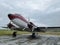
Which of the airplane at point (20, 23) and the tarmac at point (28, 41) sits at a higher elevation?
the airplane at point (20, 23)

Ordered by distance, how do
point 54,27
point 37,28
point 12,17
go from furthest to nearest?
1. point 54,27
2. point 37,28
3. point 12,17

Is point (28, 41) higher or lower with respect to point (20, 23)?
lower

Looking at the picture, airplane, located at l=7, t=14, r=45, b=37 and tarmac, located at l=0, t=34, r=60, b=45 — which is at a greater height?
airplane, located at l=7, t=14, r=45, b=37

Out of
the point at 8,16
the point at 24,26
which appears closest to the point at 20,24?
Answer: the point at 24,26

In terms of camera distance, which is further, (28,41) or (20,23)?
(20,23)

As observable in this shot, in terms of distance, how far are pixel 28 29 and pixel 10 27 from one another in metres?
3.41

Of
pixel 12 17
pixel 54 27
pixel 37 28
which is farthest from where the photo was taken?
pixel 54 27

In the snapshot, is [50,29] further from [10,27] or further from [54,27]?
[10,27]

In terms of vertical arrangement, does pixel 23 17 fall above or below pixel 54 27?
above

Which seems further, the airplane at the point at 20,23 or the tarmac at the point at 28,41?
the airplane at the point at 20,23

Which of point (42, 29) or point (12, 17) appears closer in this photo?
point (12, 17)

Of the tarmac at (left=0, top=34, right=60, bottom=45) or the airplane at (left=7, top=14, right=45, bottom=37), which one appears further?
the airplane at (left=7, top=14, right=45, bottom=37)

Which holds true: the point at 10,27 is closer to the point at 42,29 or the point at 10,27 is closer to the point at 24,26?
the point at 24,26

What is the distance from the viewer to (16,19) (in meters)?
28.8
